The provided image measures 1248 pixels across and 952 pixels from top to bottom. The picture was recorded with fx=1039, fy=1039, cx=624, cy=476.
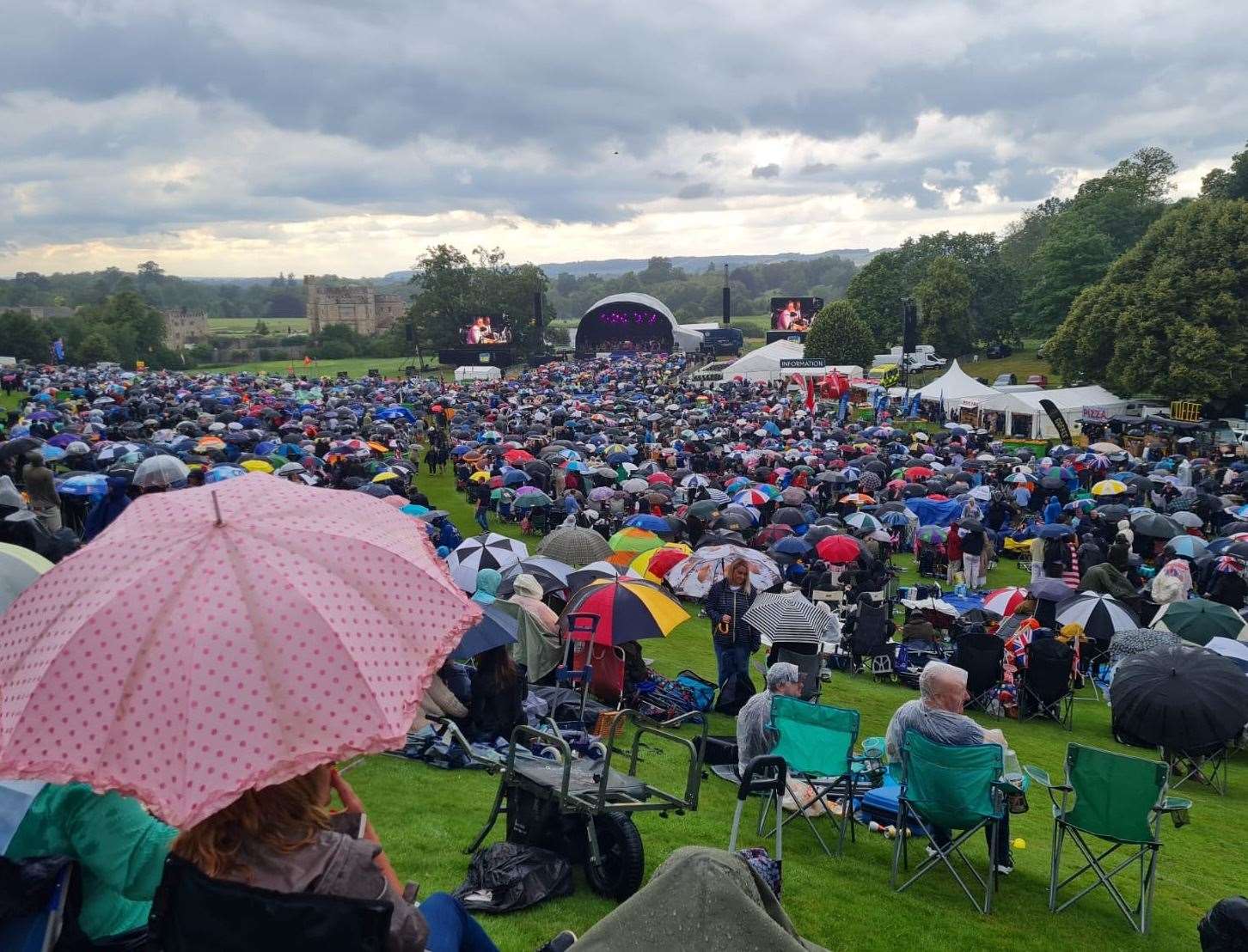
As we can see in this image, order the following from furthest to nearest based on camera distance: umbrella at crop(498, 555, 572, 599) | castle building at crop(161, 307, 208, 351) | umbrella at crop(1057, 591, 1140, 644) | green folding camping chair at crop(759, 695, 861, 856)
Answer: castle building at crop(161, 307, 208, 351), umbrella at crop(1057, 591, 1140, 644), umbrella at crop(498, 555, 572, 599), green folding camping chair at crop(759, 695, 861, 856)

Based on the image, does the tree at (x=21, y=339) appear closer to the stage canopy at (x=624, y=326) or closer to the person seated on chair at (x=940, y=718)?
the stage canopy at (x=624, y=326)

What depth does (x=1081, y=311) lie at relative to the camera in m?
42.9

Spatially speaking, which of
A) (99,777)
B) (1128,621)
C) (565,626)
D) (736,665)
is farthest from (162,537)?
(1128,621)

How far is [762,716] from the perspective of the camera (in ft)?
Answer: 21.4

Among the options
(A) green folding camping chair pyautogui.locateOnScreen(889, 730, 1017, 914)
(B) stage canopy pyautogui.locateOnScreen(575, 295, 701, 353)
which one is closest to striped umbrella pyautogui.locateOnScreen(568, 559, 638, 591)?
(A) green folding camping chair pyautogui.locateOnScreen(889, 730, 1017, 914)

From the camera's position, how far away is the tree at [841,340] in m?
61.7

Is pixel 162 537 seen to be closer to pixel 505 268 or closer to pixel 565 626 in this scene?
pixel 565 626

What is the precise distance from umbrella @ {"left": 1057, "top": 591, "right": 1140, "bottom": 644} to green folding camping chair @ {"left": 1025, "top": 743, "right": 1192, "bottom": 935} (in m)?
6.18

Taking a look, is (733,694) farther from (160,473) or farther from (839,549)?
(160,473)

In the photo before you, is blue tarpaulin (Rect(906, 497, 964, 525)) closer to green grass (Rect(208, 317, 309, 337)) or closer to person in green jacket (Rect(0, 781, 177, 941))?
person in green jacket (Rect(0, 781, 177, 941))

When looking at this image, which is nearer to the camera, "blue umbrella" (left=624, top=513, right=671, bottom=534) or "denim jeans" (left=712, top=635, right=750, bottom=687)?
"denim jeans" (left=712, top=635, right=750, bottom=687)

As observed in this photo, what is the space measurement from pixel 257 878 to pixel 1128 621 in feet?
37.0

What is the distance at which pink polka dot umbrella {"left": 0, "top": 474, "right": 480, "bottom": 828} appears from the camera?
2293mm

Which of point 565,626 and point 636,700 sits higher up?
point 565,626
